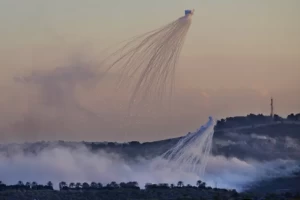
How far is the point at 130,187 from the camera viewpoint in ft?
604

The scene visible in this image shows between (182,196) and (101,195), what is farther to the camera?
(101,195)

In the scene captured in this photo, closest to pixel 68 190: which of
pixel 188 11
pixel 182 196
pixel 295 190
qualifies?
pixel 182 196

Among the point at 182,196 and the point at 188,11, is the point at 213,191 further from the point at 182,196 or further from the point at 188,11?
the point at 188,11

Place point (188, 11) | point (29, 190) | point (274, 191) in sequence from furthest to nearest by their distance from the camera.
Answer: point (29, 190)
point (274, 191)
point (188, 11)

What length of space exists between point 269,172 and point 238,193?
2562 cm

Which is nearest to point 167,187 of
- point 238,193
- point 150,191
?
point 150,191

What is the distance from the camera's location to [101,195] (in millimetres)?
182125

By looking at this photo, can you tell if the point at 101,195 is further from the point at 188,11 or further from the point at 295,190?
the point at 188,11

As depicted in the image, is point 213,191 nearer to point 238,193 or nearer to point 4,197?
point 238,193

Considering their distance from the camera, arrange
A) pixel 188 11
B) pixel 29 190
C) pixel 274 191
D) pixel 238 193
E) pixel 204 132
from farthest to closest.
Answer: pixel 29 190
pixel 274 191
pixel 238 193
pixel 204 132
pixel 188 11

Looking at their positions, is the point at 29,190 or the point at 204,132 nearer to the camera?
the point at 204,132

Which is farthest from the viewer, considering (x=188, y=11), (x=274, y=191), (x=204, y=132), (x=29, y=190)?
(x=29, y=190)

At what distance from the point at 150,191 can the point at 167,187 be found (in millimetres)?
3670

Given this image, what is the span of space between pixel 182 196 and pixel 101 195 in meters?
16.9
